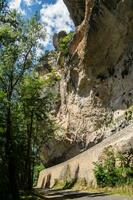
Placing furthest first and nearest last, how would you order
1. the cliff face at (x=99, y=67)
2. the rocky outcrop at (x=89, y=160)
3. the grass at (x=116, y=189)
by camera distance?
the cliff face at (x=99, y=67), the rocky outcrop at (x=89, y=160), the grass at (x=116, y=189)

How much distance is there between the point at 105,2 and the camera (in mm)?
51344

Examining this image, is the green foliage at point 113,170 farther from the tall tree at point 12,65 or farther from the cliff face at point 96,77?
the cliff face at point 96,77

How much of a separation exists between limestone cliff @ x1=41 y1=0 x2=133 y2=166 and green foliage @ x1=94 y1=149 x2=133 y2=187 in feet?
43.5

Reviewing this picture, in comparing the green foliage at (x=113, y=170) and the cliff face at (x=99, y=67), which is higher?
the cliff face at (x=99, y=67)

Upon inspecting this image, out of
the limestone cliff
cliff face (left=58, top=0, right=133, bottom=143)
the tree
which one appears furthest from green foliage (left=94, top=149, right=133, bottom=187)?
cliff face (left=58, top=0, right=133, bottom=143)

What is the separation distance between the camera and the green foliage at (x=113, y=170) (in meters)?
27.5

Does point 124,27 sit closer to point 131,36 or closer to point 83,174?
point 131,36

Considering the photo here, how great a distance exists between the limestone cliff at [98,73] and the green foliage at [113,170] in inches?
522

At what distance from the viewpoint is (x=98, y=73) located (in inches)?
2196

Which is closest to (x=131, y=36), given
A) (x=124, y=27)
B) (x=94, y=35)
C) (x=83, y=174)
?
(x=124, y=27)

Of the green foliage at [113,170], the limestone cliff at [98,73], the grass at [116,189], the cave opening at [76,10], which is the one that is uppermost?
the cave opening at [76,10]

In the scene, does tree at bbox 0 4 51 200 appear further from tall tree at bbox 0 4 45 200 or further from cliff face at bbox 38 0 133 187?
cliff face at bbox 38 0 133 187

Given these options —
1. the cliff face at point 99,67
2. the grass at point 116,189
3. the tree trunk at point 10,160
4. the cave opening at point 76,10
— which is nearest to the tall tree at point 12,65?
the tree trunk at point 10,160

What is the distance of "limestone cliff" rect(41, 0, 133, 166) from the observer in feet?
166
